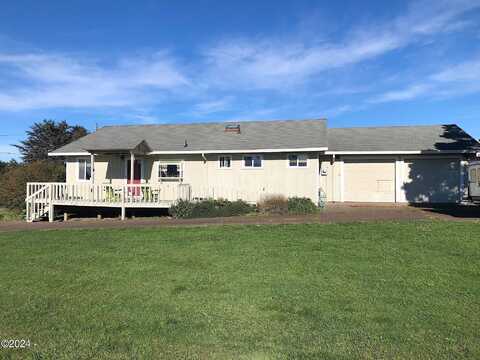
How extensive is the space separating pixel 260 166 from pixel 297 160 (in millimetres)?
1951

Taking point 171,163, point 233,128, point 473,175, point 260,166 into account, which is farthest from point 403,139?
point 171,163

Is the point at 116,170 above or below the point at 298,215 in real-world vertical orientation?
above

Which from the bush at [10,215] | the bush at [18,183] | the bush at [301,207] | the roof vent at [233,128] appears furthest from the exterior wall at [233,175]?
the bush at [10,215]

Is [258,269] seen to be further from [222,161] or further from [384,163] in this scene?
[384,163]

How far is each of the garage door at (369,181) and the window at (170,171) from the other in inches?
372

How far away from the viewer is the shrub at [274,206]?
17.2 metres

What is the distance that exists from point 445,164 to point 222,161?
12037 millimetres

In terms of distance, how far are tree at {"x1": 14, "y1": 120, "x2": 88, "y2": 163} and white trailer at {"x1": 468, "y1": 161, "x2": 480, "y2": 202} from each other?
41751 millimetres

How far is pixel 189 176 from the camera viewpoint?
70.8 ft

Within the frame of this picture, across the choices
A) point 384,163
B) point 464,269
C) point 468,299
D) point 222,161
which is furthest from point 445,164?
point 468,299

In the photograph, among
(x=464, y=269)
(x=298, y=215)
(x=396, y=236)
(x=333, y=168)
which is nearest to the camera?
(x=464, y=269)

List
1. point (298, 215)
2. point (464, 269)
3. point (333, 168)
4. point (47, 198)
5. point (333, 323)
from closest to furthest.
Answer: point (333, 323), point (464, 269), point (298, 215), point (47, 198), point (333, 168)

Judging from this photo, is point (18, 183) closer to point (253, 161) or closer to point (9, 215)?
point (9, 215)

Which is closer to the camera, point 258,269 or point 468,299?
point 468,299
